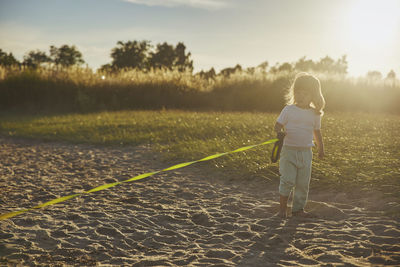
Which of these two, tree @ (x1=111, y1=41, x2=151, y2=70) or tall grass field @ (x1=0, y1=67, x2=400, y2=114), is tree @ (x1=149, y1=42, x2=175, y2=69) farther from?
tall grass field @ (x1=0, y1=67, x2=400, y2=114)

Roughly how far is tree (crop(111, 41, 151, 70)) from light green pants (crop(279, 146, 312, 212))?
54.4 meters

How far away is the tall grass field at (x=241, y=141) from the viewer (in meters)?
6.18

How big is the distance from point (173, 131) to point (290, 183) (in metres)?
7.59

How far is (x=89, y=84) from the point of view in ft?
67.3

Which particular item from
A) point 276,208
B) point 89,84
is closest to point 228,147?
point 276,208

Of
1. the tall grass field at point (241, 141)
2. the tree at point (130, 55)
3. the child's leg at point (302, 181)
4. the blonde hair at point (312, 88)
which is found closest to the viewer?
the blonde hair at point (312, 88)

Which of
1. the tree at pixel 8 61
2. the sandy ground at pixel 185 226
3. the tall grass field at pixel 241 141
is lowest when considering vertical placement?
the sandy ground at pixel 185 226

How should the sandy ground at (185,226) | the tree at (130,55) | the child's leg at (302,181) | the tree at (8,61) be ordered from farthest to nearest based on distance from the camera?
1. the tree at (130,55)
2. the tree at (8,61)
3. the child's leg at (302,181)
4. the sandy ground at (185,226)

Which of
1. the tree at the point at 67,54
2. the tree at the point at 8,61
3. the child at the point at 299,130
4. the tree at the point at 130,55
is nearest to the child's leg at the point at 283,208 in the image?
the child at the point at 299,130

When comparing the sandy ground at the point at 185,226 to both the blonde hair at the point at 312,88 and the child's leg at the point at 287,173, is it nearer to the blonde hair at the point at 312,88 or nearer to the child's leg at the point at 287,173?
the child's leg at the point at 287,173

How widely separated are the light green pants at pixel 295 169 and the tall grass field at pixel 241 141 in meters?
1.36

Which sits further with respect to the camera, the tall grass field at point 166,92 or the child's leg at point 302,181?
the tall grass field at point 166,92

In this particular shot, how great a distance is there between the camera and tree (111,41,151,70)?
58031mm

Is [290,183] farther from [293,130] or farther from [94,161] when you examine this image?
Result: [94,161]
